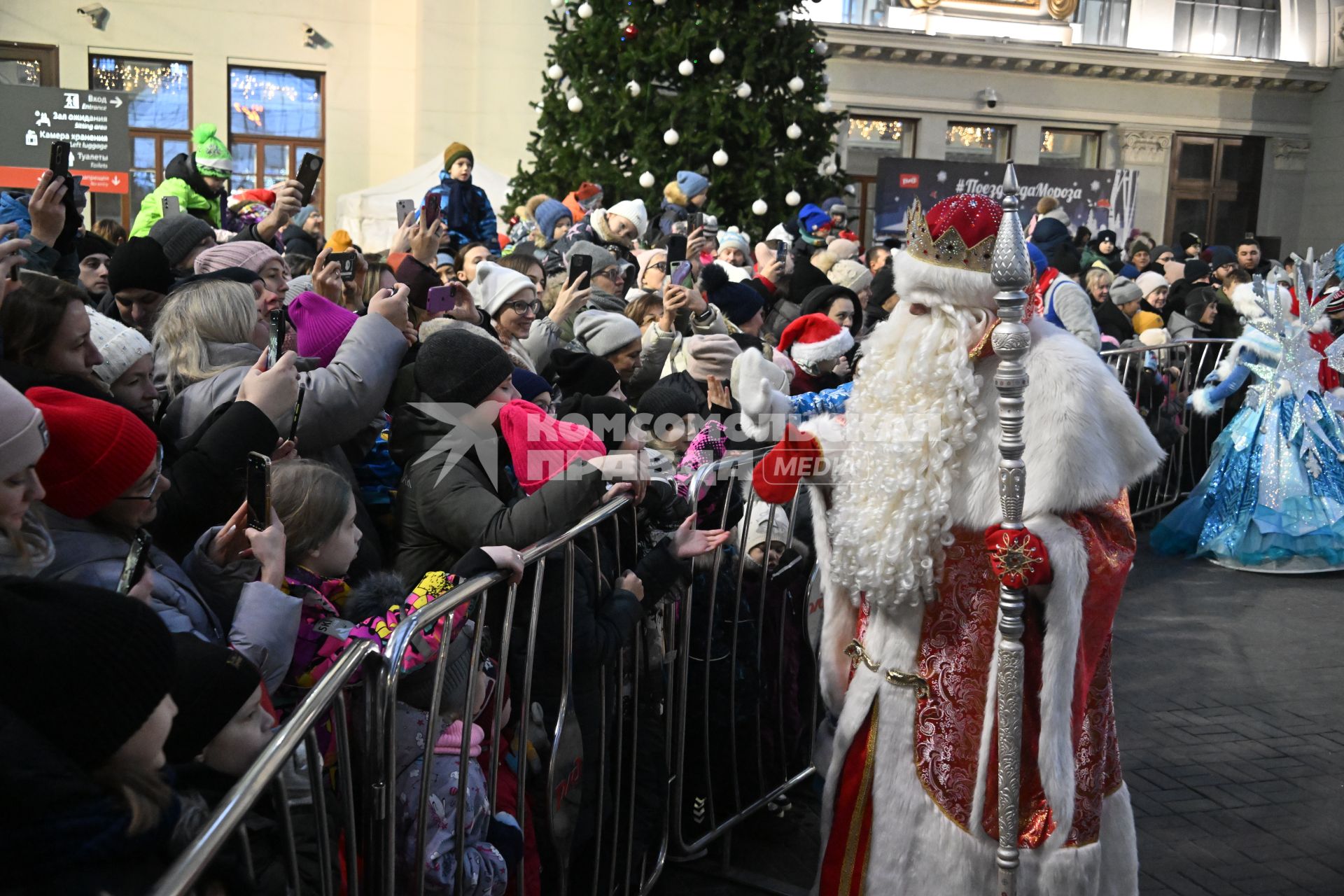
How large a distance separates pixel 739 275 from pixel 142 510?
6.66 m

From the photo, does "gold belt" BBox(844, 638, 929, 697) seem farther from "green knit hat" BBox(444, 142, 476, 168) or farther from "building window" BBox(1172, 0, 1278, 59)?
"building window" BBox(1172, 0, 1278, 59)

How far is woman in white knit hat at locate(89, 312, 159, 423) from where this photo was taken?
322 centimetres

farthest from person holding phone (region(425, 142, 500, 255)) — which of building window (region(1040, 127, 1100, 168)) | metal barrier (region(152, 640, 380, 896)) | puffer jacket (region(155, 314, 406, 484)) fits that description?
building window (region(1040, 127, 1100, 168))

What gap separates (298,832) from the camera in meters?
2.23

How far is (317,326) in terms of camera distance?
4.09 meters

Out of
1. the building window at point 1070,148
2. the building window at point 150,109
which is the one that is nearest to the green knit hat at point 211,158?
the building window at point 150,109

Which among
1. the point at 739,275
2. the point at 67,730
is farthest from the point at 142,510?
the point at 739,275

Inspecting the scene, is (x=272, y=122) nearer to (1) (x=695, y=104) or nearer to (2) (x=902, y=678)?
(1) (x=695, y=104)

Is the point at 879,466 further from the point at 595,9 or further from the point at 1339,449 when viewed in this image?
the point at 595,9

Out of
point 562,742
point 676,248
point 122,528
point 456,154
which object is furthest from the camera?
point 676,248

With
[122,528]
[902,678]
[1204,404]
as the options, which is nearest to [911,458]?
[902,678]

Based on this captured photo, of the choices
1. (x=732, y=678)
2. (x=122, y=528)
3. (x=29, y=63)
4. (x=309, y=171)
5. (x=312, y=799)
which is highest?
(x=29, y=63)

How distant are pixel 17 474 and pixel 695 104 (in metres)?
9.73

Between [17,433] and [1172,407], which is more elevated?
[17,433]
